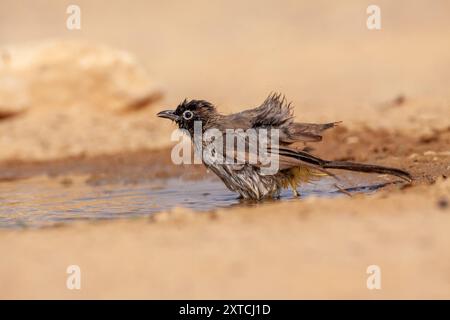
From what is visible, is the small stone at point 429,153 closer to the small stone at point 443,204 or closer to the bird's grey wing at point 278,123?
the bird's grey wing at point 278,123

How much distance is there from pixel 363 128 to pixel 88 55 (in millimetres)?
5229

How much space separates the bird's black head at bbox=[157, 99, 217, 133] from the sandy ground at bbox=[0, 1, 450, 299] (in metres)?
1.53

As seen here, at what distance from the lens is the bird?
8.11 meters

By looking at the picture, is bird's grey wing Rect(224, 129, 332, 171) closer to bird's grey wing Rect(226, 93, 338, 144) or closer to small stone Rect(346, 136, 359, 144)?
bird's grey wing Rect(226, 93, 338, 144)

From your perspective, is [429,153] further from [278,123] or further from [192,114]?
[192,114]

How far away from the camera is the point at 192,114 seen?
9.03m

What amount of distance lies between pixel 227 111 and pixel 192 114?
4.92 meters

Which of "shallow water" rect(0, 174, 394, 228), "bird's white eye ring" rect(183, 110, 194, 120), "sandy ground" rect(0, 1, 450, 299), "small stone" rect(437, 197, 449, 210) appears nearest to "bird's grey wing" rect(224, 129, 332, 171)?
"shallow water" rect(0, 174, 394, 228)

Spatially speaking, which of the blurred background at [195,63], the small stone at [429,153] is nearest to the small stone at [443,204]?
the small stone at [429,153]

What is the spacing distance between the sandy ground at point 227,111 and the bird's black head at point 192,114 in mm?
1534

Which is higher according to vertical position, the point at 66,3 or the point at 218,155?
the point at 66,3

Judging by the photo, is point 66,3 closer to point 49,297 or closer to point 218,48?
point 218,48

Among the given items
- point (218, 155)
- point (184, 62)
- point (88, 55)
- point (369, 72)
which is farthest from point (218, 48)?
point (218, 155)

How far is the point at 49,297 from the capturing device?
4539 millimetres
